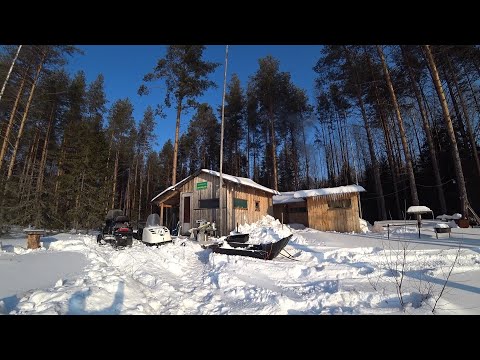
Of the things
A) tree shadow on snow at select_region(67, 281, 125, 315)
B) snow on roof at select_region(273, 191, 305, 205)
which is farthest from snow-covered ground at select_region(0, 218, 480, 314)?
snow on roof at select_region(273, 191, 305, 205)

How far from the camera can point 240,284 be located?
5219 millimetres

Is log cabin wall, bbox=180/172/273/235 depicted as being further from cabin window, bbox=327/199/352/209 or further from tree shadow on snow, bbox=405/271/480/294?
tree shadow on snow, bbox=405/271/480/294

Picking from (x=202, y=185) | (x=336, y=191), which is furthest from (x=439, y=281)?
(x=202, y=185)

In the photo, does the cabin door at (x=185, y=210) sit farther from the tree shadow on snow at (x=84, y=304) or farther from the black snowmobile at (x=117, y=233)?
the tree shadow on snow at (x=84, y=304)

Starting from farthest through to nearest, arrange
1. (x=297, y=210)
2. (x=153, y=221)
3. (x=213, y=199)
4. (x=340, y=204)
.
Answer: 1. (x=297, y=210)
2. (x=340, y=204)
3. (x=213, y=199)
4. (x=153, y=221)

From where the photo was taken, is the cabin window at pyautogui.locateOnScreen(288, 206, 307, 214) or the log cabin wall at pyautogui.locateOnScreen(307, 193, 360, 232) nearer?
the log cabin wall at pyautogui.locateOnScreen(307, 193, 360, 232)

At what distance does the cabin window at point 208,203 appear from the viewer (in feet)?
47.1

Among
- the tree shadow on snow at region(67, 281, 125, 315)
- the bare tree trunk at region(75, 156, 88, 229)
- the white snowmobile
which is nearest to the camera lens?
the tree shadow on snow at region(67, 281, 125, 315)

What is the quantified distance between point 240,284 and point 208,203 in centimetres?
966

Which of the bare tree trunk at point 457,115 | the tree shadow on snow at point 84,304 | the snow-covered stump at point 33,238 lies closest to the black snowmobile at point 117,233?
the snow-covered stump at point 33,238

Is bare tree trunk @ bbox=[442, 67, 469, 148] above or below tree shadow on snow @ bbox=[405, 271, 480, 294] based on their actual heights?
above

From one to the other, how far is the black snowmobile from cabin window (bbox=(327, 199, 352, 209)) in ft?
38.6

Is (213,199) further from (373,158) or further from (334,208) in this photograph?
(373,158)

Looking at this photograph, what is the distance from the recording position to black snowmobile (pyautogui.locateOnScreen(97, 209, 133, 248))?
984 centimetres
